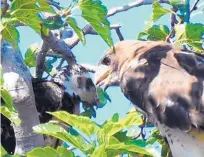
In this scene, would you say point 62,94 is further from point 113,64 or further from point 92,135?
point 92,135

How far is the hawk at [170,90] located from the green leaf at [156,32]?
64mm

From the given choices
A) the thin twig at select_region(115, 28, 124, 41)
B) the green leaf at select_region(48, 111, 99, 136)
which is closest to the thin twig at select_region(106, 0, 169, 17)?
the thin twig at select_region(115, 28, 124, 41)

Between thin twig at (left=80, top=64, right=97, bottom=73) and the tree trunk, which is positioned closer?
the tree trunk

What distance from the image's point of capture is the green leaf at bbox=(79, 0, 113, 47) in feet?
7.00

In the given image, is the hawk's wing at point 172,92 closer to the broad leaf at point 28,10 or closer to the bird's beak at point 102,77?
the bird's beak at point 102,77

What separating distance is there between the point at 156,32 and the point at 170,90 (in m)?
0.26

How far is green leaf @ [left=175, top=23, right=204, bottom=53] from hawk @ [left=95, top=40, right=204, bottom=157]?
135 millimetres

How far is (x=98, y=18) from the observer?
2139 millimetres

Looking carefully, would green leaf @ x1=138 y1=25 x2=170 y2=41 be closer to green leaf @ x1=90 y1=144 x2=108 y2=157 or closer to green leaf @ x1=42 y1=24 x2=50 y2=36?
green leaf @ x1=42 y1=24 x2=50 y2=36

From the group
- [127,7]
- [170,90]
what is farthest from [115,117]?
[127,7]

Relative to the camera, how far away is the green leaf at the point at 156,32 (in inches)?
101

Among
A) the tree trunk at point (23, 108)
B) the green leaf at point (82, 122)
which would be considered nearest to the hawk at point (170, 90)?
the tree trunk at point (23, 108)

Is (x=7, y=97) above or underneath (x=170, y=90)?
above

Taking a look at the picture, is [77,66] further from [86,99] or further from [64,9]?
[64,9]
